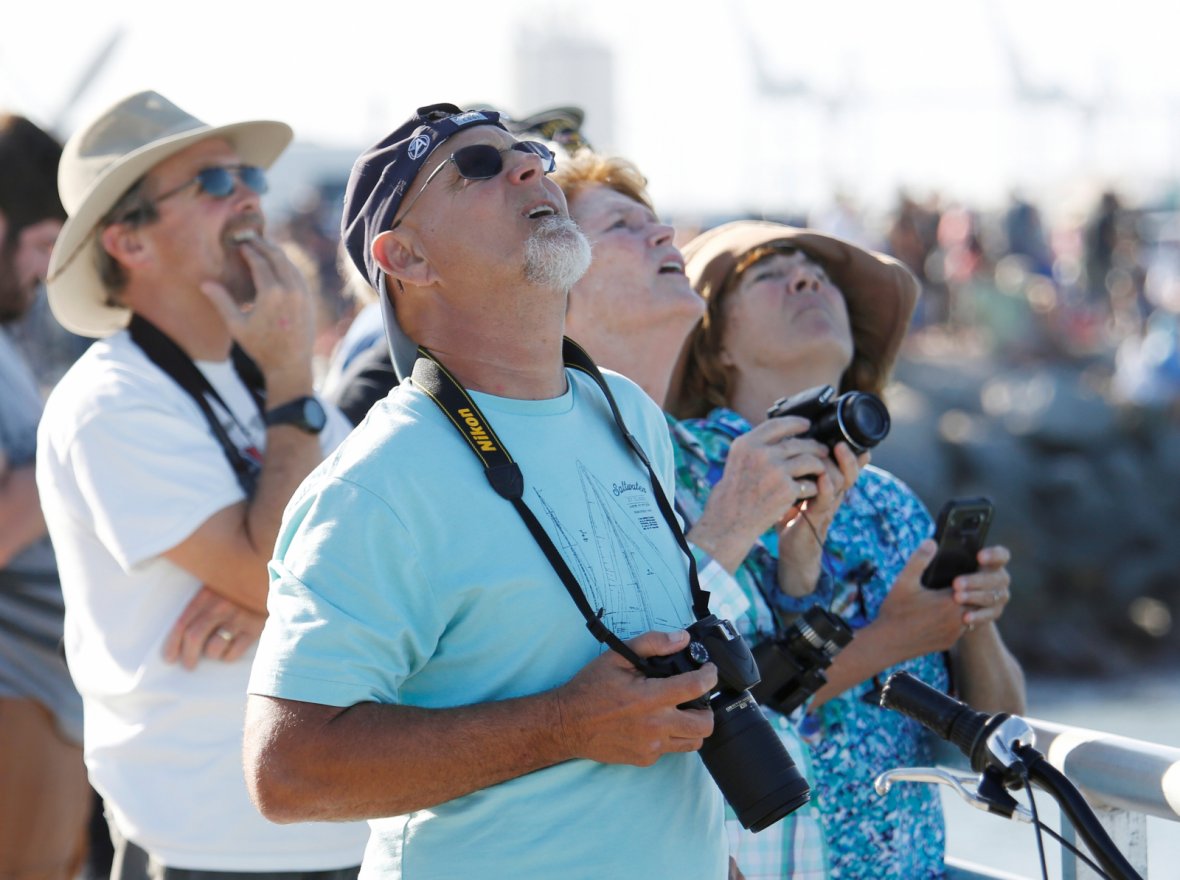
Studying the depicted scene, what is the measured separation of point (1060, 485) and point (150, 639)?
16453mm

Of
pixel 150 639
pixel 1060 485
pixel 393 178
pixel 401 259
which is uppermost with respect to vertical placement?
pixel 393 178

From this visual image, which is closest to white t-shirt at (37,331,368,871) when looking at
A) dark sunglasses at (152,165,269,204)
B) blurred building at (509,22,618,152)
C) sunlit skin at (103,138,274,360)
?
sunlit skin at (103,138,274,360)

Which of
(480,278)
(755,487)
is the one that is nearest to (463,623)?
(480,278)

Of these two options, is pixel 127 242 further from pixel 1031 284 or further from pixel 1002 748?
pixel 1031 284

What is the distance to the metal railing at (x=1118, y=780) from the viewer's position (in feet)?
7.16

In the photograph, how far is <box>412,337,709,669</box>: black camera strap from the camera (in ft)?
6.70

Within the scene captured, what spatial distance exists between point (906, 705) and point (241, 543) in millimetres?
1343

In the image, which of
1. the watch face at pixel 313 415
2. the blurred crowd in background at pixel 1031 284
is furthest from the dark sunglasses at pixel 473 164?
the blurred crowd in background at pixel 1031 284

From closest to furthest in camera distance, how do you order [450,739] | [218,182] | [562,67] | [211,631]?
[450,739]
[211,631]
[218,182]
[562,67]

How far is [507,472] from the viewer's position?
2.08 meters

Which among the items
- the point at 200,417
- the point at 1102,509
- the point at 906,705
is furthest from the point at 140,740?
the point at 1102,509

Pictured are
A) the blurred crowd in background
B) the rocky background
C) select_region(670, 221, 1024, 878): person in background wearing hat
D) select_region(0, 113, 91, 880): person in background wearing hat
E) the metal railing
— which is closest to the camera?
the metal railing

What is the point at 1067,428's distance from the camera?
18297 millimetres

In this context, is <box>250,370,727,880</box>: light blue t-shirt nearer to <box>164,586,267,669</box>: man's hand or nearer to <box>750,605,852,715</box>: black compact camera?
<box>750,605,852,715</box>: black compact camera
